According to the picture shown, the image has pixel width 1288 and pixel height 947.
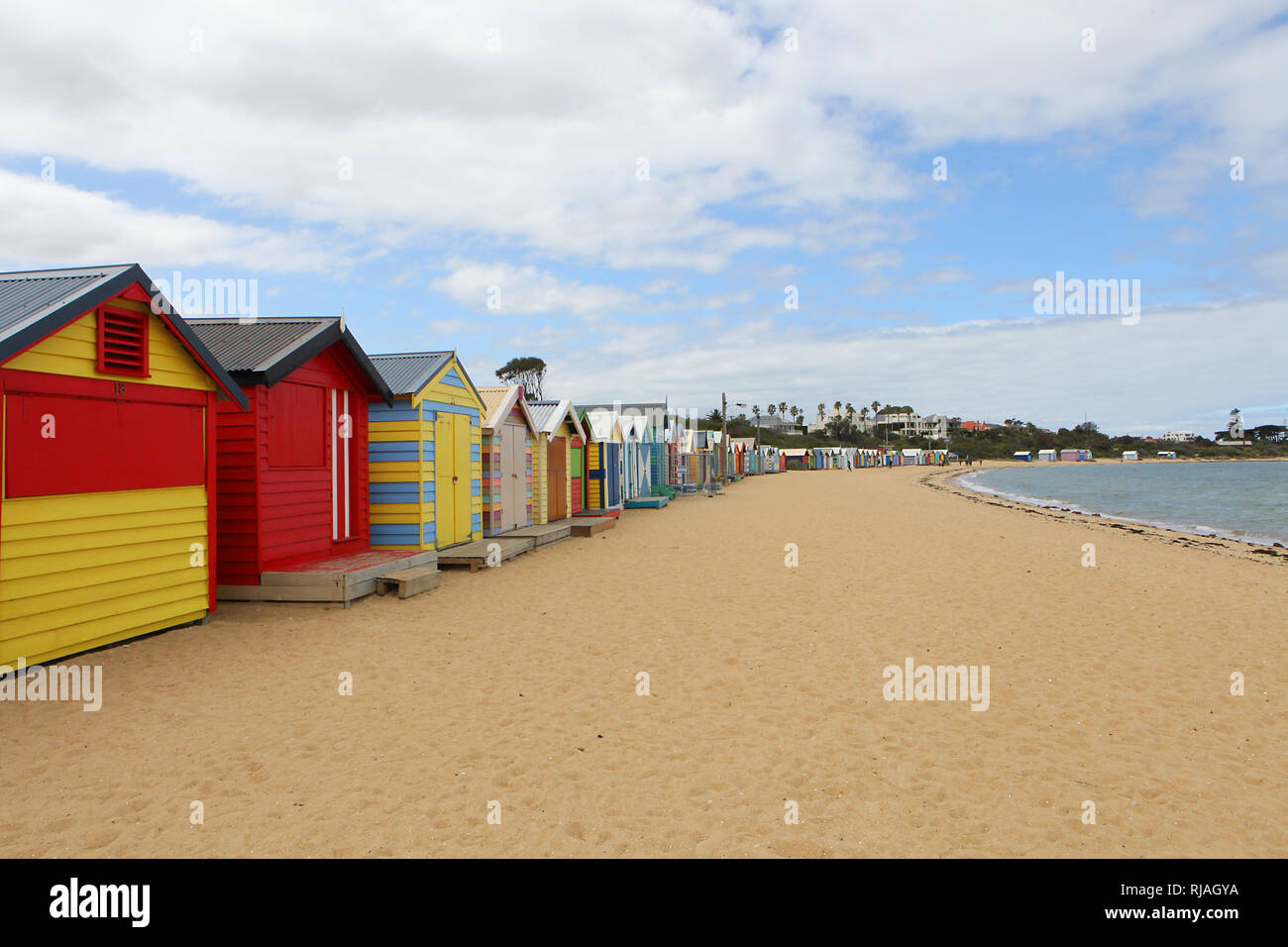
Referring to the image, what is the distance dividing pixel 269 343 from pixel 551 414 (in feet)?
34.2

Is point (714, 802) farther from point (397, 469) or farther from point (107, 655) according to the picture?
point (397, 469)

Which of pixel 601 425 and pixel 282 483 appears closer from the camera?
pixel 282 483

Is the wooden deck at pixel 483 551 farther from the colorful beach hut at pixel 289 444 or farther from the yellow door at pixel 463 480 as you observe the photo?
the colorful beach hut at pixel 289 444

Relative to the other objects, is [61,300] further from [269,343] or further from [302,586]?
[302,586]

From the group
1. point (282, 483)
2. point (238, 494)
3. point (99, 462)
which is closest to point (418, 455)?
point (282, 483)

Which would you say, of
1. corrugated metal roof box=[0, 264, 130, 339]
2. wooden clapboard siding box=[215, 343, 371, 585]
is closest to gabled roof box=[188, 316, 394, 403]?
wooden clapboard siding box=[215, 343, 371, 585]

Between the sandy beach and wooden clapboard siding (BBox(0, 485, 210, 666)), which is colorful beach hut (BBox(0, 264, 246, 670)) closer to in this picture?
wooden clapboard siding (BBox(0, 485, 210, 666))

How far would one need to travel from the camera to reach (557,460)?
20.6 meters

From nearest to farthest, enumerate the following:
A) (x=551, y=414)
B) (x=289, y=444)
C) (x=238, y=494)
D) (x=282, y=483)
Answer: (x=238, y=494) < (x=282, y=483) < (x=289, y=444) < (x=551, y=414)

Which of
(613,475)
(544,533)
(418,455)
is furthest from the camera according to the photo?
(613,475)

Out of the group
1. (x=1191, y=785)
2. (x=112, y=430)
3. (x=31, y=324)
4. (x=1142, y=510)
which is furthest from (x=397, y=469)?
(x=1142, y=510)

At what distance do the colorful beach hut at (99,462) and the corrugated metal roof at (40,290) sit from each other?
0.07 feet

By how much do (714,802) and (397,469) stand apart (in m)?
9.76

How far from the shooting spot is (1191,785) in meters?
4.50
